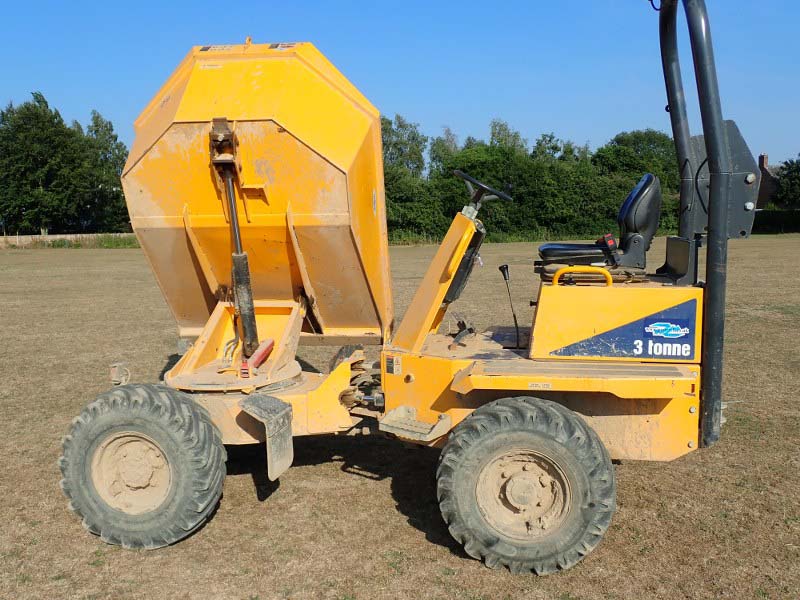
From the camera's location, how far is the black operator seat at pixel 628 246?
16.7 feet

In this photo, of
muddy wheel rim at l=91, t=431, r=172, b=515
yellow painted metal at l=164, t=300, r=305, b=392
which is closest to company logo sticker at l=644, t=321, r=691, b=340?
yellow painted metal at l=164, t=300, r=305, b=392

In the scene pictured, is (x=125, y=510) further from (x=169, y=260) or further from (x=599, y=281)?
(x=599, y=281)

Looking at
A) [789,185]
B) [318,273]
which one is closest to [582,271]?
[318,273]

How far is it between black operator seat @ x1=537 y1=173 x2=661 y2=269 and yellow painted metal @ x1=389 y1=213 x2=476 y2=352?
0.62 metres

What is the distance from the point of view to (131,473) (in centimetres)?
475

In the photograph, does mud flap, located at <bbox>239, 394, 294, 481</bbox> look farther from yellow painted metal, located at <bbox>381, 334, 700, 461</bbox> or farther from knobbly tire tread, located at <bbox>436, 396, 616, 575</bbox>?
knobbly tire tread, located at <bbox>436, 396, 616, 575</bbox>

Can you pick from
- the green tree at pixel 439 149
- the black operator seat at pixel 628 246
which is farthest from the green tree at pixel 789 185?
the black operator seat at pixel 628 246

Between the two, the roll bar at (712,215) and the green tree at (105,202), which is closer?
the roll bar at (712,215)

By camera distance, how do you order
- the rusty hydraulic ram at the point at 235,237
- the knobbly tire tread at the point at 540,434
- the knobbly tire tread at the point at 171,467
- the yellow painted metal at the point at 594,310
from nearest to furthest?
the knobbly tire tread at the point at 540,434, the yellow painted metal at the point at 594,310, the knobbly tire tread at the point at 171,467, the rusty hydraulic ram at the point at 235,237

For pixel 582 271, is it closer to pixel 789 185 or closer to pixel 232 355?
pixel 232 355

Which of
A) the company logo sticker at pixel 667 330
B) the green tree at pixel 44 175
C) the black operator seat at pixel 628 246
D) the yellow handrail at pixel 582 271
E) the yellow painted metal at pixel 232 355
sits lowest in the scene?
the yellow painted metal at pixel 232 355

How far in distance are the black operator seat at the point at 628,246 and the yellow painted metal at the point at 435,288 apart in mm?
617

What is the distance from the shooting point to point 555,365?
4.58m

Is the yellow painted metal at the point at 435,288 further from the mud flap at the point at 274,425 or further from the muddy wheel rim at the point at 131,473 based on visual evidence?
the muddy wheel rim at the point at 131,473
